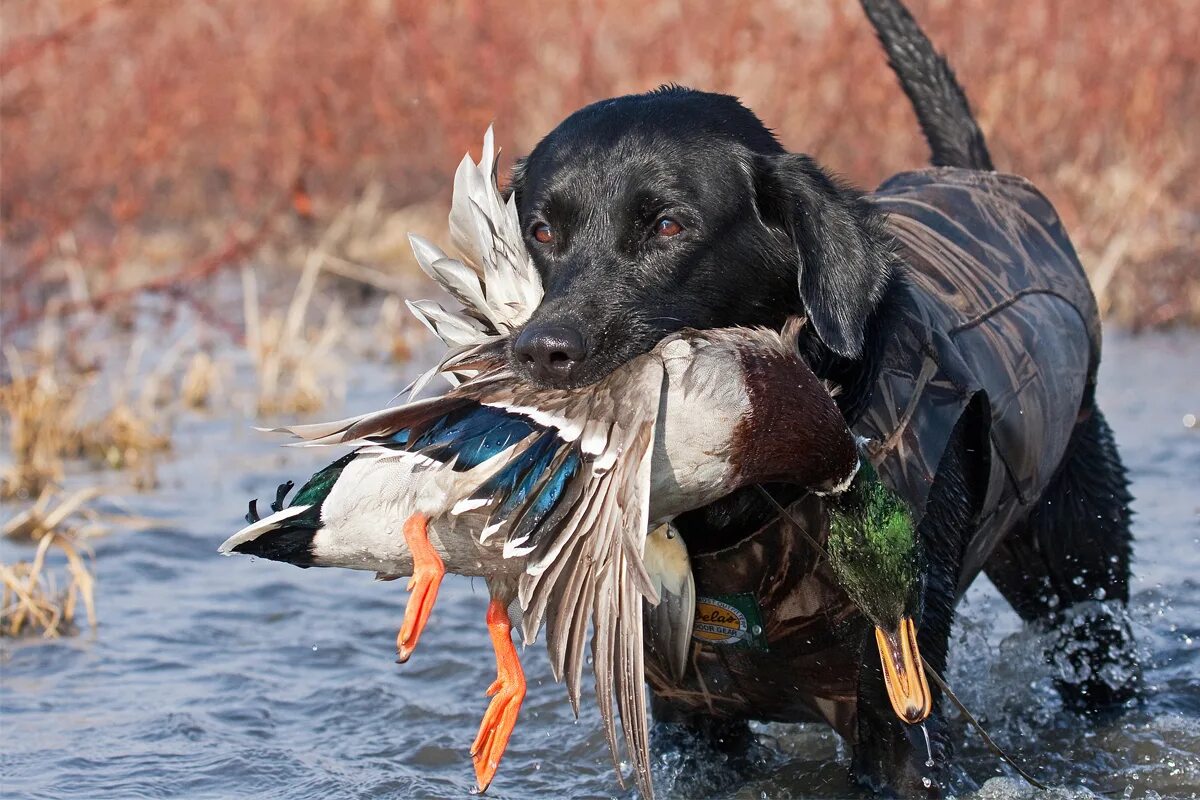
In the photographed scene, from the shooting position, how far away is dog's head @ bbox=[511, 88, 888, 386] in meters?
2.94

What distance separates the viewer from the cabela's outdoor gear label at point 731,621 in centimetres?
Result: 304

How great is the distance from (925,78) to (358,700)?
2211mm

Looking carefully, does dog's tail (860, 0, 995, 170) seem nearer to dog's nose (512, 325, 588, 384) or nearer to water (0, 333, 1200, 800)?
water (0, 333, 1200, 800)

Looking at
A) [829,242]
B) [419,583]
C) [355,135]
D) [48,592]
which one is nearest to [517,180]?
[829,242]

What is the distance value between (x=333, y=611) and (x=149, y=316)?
4010mm

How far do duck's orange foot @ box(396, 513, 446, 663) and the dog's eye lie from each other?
866mm

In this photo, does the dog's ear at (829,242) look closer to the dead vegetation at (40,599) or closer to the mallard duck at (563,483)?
the mallard duck at (563,483)

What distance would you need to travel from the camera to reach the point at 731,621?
10.0 ft

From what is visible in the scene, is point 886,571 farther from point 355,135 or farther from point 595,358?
point 355,135

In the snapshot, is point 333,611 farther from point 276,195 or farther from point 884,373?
point 276,195

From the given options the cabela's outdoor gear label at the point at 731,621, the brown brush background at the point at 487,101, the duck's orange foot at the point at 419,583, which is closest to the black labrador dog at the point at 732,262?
the cabela's outdoor gear label at the point at 731,621

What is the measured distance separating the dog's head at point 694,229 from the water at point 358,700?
78cm

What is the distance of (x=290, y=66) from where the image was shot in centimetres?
955

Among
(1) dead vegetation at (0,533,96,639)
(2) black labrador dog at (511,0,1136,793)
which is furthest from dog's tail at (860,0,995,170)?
(1) dead vegetation at (0,533,96,639)
